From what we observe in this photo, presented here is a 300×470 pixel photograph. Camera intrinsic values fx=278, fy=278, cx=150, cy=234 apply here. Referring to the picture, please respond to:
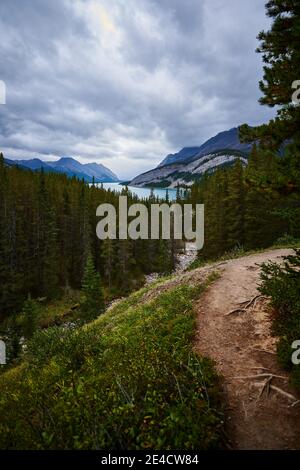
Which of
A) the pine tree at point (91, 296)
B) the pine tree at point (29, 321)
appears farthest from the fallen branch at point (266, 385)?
the pine tree at point (29, 321)

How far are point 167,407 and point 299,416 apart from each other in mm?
3123

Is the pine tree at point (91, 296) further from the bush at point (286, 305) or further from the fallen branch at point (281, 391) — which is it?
the fallen branch at point (281, 391)

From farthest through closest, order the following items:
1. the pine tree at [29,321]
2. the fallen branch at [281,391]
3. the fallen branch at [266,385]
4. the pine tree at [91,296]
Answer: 1. the pine tree at [91,296]
2. the pine tree at [29,321]
3. the fallen branch at [266,385]
4. the fallen branch at [281,391]

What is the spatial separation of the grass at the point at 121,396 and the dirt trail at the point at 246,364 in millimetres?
465

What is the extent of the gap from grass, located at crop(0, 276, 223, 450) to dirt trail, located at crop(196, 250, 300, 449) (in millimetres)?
465

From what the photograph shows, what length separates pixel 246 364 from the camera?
27.7 ft

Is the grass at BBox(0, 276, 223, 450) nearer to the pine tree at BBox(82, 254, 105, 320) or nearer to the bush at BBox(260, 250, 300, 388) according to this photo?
the bush at BBox(260, 250, 300, 388)

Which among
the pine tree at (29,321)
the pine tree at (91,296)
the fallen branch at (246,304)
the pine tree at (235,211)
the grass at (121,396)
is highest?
the pine tree at (235,211)

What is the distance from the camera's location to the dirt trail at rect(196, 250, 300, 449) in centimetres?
629

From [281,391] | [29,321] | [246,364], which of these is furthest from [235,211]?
[281,391]

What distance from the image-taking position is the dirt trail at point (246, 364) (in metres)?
6.29

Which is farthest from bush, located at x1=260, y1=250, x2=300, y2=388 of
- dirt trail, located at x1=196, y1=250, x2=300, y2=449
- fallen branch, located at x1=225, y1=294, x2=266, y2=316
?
fallen branch, located at x1=225, y1=294, x2=266, y2=316

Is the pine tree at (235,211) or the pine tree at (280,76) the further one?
the pine tree at (235,211)
